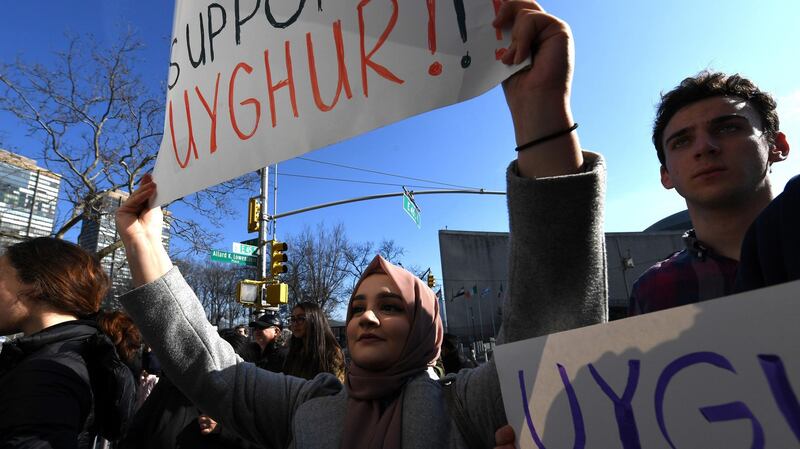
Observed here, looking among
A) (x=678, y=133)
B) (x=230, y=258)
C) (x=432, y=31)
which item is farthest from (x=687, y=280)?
(x=230, y=258)

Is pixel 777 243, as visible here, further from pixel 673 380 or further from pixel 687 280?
pixel 687 280

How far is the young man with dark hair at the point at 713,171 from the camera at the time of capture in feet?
4.41

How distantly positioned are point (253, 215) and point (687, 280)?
1230 cm

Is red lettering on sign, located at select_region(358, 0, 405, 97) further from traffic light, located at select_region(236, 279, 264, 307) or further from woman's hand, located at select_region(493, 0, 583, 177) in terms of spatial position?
traffic light, located at select_region(236, 279, 264, 307)

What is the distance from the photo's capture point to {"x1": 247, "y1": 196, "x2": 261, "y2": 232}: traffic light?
12.6 meters

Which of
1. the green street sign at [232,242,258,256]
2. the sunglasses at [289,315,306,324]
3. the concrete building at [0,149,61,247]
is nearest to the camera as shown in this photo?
the sunglasses at [289,315,306,324]

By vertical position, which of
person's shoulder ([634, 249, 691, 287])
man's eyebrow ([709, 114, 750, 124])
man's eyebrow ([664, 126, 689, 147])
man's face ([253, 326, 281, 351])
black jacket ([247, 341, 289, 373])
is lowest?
black jacket ([247, 341, 289, 373])

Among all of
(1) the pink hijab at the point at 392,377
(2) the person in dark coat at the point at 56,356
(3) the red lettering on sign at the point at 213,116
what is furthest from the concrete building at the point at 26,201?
(1) the pink hijab at the point at 392,377

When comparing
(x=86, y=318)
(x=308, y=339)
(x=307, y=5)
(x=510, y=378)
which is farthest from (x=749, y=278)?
(x=308, y=339)

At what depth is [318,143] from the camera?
1346 millimetres

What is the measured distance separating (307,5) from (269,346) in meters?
5.05

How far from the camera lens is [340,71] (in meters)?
1.35

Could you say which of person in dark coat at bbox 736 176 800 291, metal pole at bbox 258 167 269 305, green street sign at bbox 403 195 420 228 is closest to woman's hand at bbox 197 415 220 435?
person in dark coat at bbox 736 176 800 291

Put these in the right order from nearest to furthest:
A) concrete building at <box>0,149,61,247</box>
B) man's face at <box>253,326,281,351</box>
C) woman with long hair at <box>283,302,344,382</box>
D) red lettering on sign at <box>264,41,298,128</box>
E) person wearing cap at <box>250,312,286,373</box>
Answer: red lettering on sign at <box>264,41,298,128</box>, woman with long hair at <box>283,302,344,382</box>, person wearing cap at <box>250,312,286,373</box>, man's face at <box>253,326,281,351</box>, concrete building at <box>0,149,61,247</box>
